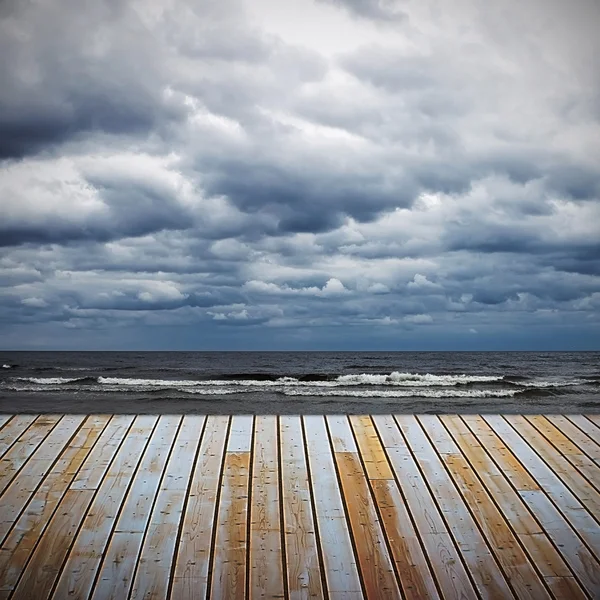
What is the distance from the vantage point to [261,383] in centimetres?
2314

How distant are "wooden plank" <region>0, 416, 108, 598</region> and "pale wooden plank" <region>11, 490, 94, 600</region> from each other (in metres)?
0.03

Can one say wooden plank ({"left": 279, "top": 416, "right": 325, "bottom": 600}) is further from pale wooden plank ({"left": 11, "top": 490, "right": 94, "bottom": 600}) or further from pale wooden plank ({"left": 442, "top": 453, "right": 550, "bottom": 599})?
pale wooden plank ({"left": 11, "top": 490, "right": 94, "bottom": 600})

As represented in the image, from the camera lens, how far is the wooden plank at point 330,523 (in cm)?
245

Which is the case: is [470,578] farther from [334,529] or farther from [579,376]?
[579,376]

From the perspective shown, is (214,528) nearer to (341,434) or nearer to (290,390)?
(341,434)

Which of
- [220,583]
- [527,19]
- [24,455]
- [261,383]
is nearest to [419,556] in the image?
[220,583]

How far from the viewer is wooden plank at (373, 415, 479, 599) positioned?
8.14ft

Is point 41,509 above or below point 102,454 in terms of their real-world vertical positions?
below

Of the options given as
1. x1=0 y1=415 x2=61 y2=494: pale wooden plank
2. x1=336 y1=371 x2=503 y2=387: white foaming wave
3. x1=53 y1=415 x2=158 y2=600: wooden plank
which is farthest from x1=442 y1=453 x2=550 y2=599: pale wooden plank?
x1=336 y1=371 x2=503 y2=387: white foaming wave

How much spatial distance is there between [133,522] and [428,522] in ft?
4.21

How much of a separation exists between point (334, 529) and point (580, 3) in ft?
15.4

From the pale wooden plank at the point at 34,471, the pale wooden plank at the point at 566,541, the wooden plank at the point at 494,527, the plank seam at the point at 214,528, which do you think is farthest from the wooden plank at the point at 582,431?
the pale wooden plank at the point at 34,471

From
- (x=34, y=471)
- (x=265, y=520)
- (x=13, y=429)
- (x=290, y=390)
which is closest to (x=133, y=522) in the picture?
(x=265, y=520)

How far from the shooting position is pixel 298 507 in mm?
2844
